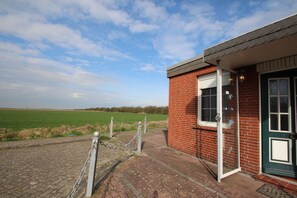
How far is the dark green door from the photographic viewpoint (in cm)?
374

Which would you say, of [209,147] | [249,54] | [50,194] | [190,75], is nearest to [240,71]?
[249,54]

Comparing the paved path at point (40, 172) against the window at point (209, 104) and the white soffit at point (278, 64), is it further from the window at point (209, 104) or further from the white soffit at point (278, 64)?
the white soffit at point (278, 64)

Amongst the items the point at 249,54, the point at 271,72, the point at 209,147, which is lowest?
the point at 209,147

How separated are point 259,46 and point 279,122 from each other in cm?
210

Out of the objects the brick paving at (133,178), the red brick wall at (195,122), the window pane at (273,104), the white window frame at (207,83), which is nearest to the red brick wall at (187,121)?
the red brick wall at (195,122)

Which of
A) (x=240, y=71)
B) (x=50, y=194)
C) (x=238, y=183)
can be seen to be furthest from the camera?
(x=240, y=71)

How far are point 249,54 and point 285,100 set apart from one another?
156 centimetres

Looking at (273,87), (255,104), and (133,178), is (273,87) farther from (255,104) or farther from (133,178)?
(133,178)

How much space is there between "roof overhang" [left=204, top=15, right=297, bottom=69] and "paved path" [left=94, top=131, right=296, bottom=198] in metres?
3.01

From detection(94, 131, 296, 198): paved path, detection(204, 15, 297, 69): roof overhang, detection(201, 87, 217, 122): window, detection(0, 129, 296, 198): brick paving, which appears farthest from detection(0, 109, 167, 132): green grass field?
detection(204, 15, 297, 69): roof overhang

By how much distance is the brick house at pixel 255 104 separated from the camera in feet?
11.0

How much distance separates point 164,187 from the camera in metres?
3.54

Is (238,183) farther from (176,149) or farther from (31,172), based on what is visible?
(31,172)

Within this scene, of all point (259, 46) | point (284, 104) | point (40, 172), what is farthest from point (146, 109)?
point (259, 46)
